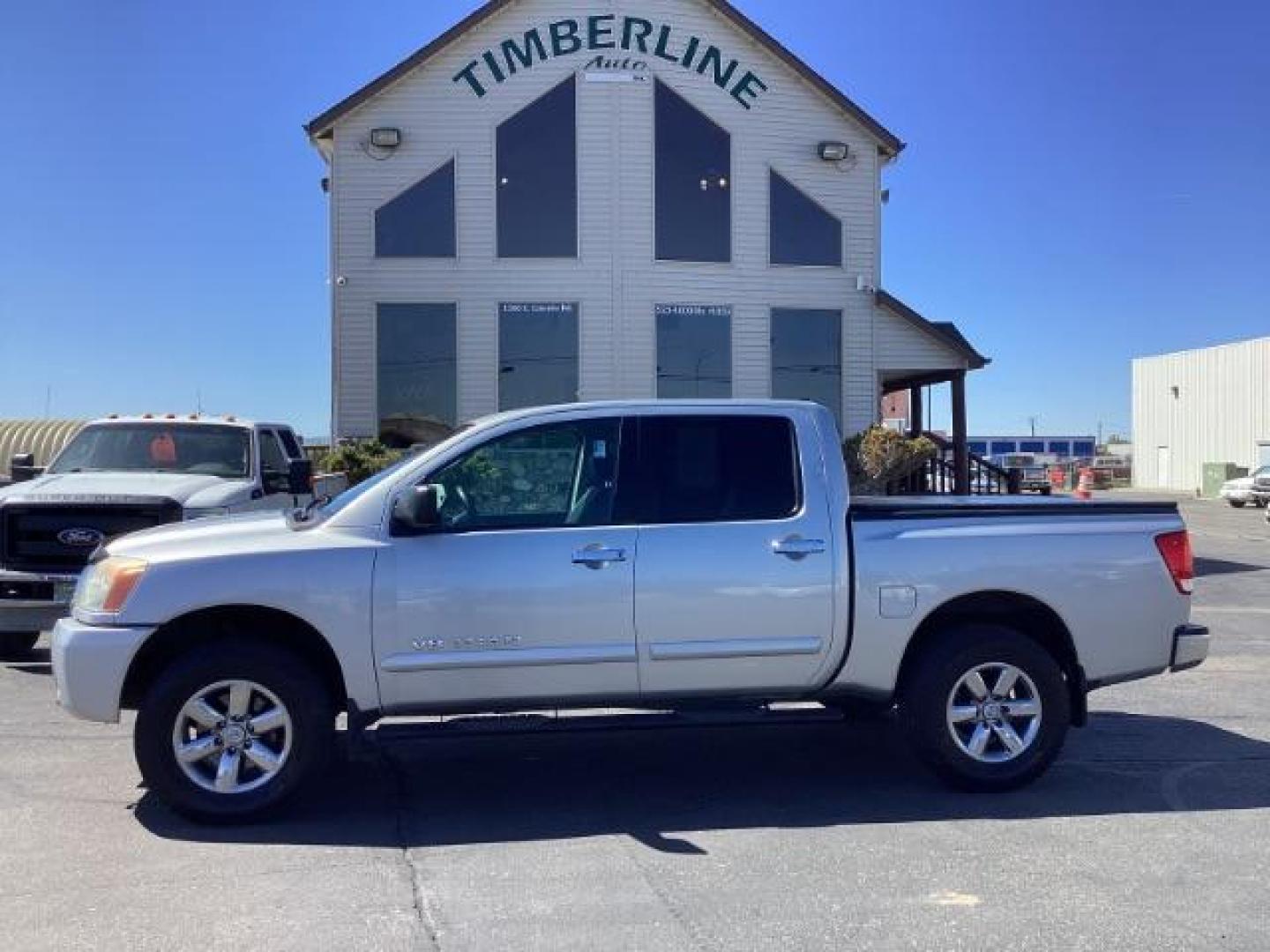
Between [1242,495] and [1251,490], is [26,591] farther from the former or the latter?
[1242,495]

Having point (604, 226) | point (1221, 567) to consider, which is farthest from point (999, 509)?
point (1221, 567)

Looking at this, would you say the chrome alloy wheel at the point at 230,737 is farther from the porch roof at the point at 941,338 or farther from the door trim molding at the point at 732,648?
the porch roof at the point at 941,338

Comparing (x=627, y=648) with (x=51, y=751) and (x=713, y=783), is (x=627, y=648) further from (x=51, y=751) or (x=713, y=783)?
(x=51, y=751)

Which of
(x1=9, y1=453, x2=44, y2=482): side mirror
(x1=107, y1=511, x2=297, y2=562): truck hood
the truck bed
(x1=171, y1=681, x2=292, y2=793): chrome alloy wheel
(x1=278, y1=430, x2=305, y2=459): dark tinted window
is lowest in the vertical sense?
(x1=171, y1=681, x2=292, y2=793): chrome alloy wheel

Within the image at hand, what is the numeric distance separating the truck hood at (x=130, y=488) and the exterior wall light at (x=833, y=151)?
1112 cm

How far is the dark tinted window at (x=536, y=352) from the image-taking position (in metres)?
17.2

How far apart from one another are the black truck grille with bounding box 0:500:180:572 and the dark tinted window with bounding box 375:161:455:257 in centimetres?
921

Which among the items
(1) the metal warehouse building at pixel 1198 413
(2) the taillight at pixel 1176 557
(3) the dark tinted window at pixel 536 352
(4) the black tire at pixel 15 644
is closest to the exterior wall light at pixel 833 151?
(3) the dark tinted window at pixel 536 352

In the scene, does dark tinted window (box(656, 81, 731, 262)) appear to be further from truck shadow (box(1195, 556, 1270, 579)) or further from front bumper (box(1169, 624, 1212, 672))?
front bumper (box(1169, 624, 1212, 672))

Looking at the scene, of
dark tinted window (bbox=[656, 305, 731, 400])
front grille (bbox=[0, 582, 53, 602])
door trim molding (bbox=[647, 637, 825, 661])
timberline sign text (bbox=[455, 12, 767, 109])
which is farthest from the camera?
dark tinted window (bbox=[656, 305, 731, 400])

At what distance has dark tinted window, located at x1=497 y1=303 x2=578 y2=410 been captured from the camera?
17.2 meters

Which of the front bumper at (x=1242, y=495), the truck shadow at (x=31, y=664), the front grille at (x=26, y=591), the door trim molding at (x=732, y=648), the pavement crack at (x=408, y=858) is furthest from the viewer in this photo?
the front bumper at (x=1242, y=495)

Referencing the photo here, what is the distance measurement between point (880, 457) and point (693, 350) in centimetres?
326

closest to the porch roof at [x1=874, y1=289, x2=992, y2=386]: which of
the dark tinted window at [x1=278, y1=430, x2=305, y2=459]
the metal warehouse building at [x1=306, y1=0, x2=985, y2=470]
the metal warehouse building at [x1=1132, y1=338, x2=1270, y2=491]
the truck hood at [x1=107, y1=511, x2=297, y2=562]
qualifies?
the metal warehouse building at [x1=306, y1=0, x2=985, y2=470]
